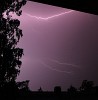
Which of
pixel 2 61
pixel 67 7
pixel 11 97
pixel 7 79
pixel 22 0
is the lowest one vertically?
pixel 67 7

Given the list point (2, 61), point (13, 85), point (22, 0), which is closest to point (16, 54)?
point (2, 61)

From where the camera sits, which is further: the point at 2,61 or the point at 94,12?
the point at 2,61

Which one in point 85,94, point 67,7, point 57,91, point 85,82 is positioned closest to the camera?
point 67,7

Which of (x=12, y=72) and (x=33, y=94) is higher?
(x=12, y=72)

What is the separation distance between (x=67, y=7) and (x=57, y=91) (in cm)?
1441

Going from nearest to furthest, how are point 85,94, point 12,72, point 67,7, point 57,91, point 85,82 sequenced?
point 67,7 → point 12,72 → point 57,91 → point 85,94 → point 85,82

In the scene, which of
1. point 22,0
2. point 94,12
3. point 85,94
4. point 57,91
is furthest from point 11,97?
point 94,12

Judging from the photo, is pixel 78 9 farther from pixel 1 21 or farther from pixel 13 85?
pixel 1 21

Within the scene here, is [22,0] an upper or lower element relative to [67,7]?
upper

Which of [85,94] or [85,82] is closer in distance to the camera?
[85,94]

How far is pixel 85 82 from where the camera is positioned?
23922 mm

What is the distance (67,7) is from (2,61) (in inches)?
482

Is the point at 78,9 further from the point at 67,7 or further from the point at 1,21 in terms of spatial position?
the point at 1,21

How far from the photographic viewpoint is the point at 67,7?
1.23m
